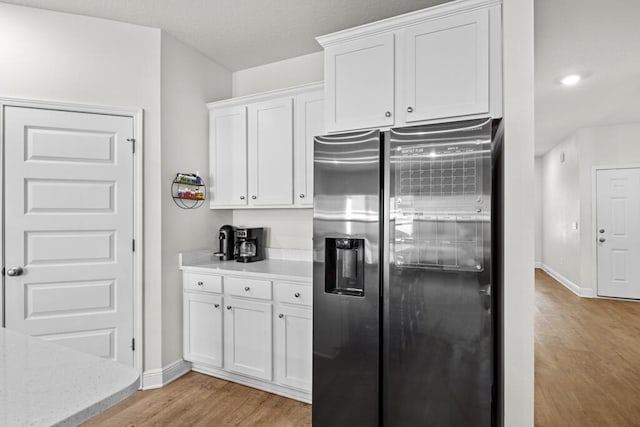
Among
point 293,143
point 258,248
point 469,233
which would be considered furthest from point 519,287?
point 258,248

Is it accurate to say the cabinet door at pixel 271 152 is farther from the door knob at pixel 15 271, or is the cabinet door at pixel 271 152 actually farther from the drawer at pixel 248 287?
the door knob at pixel 15 271

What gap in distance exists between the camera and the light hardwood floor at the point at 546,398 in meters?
2.30

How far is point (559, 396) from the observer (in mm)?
2609

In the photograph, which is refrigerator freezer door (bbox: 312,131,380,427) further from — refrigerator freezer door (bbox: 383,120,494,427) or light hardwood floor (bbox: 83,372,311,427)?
light hardwood floor (bbox: 83,372,311,427)

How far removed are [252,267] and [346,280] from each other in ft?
3.20

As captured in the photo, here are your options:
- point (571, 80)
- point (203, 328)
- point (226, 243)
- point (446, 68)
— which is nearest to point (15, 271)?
point (203, 328)

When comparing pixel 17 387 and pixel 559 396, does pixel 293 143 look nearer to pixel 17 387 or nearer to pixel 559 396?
pixel 17 387

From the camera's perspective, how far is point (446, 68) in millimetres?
1943

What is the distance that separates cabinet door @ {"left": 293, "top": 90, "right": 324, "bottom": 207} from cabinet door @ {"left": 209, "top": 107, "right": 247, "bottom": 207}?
0.52 metres

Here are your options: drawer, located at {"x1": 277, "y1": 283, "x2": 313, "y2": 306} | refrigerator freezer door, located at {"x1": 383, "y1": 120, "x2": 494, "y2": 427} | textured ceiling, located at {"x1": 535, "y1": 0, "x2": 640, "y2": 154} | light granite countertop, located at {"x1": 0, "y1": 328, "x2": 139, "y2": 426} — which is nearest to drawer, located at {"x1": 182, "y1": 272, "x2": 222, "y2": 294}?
drawer, located at {"x1": 277, "y1": 283, "x2": 313, "y2": 306}

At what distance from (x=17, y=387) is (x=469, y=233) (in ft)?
5.63

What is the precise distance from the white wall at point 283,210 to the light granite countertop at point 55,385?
2.23 m

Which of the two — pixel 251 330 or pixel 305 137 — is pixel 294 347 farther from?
pixel 305 137

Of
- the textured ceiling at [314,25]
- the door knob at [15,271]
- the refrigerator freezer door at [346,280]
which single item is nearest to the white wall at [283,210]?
the textured ceiling at [314,25]
